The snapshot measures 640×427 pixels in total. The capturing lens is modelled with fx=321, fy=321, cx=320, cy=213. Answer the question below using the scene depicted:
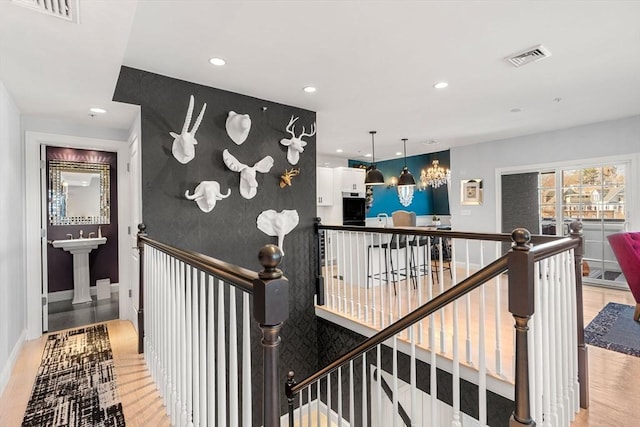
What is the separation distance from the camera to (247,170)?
141 inches

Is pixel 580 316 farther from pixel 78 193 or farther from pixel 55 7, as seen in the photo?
pixel 78 193

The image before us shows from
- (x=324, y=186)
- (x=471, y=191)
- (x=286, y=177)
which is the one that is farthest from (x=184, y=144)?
(x=471, y=191)

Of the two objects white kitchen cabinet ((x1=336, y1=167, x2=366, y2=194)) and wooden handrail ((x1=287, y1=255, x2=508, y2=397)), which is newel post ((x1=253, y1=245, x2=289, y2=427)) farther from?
white kitchen cabinet ((x1=336, y1=167, x2=366, y2=194))

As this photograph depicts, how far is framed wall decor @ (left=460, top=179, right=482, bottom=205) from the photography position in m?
6.66

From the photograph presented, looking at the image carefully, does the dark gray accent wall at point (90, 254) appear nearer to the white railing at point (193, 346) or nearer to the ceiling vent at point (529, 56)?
the white railing at point (193, 346)

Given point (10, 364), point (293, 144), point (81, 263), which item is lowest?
point (10, 364)

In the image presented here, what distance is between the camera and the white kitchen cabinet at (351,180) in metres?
7.15

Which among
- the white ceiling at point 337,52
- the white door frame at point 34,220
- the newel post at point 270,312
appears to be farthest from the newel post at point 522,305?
the white door frame at point 34,220

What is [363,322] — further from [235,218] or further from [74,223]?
[74,223]

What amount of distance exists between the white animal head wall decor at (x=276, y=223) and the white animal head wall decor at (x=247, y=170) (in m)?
0.30

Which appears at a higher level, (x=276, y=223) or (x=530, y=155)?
(x=530, y=155)

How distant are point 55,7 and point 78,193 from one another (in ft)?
14.3

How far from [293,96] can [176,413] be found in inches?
128

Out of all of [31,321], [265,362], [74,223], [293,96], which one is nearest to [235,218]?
[293,96]
